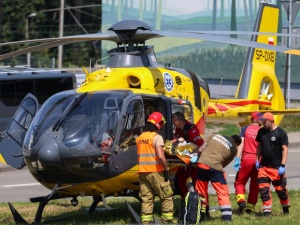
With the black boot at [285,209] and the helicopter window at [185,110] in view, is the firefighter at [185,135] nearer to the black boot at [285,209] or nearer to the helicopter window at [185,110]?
the helicopter window at [185,110]

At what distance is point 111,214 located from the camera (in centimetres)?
1340

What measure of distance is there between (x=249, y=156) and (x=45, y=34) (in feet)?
216

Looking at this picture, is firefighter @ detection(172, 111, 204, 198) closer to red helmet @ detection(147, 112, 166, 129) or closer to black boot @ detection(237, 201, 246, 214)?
red helmet @ detection(147, 112, 166, 129)

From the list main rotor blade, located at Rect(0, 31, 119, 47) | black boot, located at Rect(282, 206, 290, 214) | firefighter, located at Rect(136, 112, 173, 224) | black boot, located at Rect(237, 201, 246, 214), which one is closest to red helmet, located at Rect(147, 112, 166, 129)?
firefighter, located at Rect(136, 112, 173, 224)

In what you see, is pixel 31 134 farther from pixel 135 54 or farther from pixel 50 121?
pixel 135 54

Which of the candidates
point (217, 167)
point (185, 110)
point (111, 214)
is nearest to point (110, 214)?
point (111, 214)

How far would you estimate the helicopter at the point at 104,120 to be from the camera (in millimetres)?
11766

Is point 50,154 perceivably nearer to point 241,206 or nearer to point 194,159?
point 194,159

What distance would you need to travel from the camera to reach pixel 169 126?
1291 cm

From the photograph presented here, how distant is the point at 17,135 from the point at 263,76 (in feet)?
22.3

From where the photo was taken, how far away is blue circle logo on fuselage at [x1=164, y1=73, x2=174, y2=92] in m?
13.5

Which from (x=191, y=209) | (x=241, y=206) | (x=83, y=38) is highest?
(x=83, y=38)

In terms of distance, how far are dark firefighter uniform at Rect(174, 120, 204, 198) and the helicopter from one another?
216 millimetres

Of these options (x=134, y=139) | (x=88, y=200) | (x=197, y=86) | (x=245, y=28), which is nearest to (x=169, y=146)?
(x=134, y=139)
